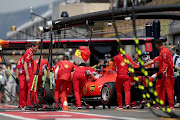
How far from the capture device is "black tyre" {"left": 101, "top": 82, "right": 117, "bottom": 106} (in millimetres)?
14438

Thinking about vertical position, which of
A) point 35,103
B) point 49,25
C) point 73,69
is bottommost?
point 35,103

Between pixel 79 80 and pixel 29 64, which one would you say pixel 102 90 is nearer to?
pixel 79 80

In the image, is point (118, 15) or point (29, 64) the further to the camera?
point (29, 64)

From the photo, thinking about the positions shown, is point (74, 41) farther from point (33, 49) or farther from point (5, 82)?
point (33, 49)

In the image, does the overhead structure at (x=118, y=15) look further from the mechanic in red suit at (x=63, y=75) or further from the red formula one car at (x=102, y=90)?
the red formula one car at (x=102, y=90)

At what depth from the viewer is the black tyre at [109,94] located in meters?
14.4

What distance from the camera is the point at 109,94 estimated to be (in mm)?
14445

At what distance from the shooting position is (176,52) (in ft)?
50.1

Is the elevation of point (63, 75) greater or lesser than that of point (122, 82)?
greater

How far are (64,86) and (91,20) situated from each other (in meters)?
2.38

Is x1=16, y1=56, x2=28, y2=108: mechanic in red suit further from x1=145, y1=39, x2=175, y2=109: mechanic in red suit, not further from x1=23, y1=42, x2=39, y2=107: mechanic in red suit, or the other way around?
x1=145, y1=39, x2=175, y2=109: mechanic in red suit

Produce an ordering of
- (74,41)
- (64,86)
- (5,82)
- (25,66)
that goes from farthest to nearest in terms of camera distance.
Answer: (74,41), (5,82), (64,86), (25,66)

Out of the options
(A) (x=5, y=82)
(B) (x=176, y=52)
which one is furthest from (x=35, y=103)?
(A) (x=5, y=82)

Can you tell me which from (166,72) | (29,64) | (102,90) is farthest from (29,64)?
(166,72)
